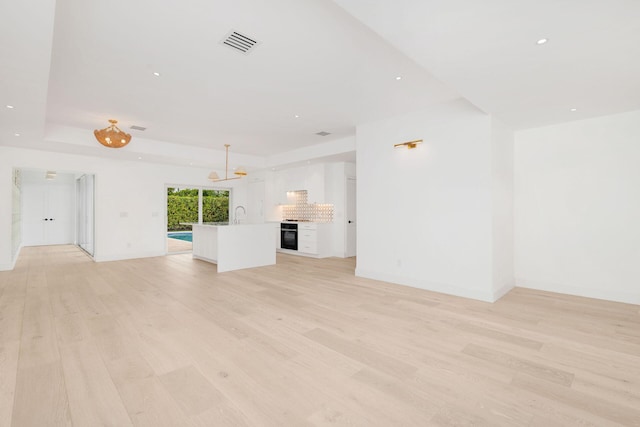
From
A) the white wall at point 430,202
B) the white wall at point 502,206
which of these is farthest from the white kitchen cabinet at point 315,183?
the white wall at point 502,206

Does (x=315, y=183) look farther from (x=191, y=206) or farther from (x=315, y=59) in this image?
(x=315, y=59)

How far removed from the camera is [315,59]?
310 centimetres

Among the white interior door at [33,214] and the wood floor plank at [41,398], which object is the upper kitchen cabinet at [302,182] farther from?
the white interior door at [33,214]

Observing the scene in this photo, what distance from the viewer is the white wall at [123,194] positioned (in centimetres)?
631

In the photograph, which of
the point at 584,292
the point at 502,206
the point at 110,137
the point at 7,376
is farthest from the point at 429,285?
the point at 110,137

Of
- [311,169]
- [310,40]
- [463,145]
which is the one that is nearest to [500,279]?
[463,145]

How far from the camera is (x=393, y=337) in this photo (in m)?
2.78

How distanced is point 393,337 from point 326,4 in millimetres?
2861

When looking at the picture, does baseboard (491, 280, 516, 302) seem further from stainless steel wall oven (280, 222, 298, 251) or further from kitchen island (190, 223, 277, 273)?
stainless steel wall oven (280, 222, 298, 251)

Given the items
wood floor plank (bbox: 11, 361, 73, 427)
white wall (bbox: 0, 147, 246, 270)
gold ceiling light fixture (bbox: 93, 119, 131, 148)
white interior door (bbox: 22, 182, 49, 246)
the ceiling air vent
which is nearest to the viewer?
wood floor plank (bbox: 11, 361, 73, 427)

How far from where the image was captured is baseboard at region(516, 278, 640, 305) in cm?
383

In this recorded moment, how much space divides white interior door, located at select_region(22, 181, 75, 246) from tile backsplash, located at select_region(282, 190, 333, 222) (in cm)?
790

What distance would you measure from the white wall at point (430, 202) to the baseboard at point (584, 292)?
95cm

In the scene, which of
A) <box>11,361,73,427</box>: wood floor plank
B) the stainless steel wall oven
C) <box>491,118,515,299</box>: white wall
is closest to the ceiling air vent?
<box>11,361,73,427</box>: wood floor plank
